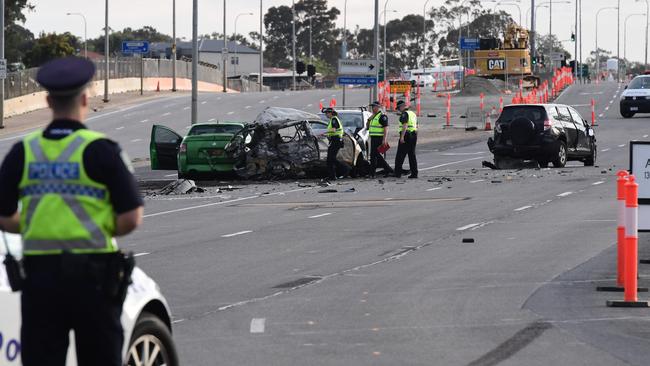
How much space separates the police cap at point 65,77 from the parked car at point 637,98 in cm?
5615

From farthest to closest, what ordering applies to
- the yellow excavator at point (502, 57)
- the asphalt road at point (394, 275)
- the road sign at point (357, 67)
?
the yellow excavator at point (502, 57) → the road sign at point (357, 67) → the asphalt road at point (394, 275)

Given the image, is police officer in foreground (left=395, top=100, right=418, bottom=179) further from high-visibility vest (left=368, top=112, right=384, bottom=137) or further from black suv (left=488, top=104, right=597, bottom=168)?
black suv (left=488, top=104, right=597, bottom=168)

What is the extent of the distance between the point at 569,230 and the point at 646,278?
512 centimetres

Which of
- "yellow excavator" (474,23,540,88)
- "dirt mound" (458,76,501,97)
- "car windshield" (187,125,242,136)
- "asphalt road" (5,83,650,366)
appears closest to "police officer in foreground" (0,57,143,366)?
"asphalt road" (5,83,650,366)

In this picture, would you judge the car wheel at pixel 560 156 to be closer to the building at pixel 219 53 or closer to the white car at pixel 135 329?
the white car at pixel 135 329

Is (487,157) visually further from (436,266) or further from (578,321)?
(578,321)

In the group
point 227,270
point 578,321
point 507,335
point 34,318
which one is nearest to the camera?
point 34,318

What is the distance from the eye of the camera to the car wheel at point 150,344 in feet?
22.6

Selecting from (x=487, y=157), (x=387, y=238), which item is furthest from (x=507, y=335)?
(x=487, y=157)

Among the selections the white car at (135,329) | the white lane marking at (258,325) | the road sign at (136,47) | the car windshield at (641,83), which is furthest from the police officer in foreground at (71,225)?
the road sign at (136,47)

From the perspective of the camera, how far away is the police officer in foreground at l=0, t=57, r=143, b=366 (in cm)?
578

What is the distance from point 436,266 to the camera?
15344 millimetres

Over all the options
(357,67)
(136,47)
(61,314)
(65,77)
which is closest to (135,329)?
(61,314)

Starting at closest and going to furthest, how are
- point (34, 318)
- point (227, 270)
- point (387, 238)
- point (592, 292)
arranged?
point (34, 318)
point (592, 292)
point (227, 270)
point (387, 238)
